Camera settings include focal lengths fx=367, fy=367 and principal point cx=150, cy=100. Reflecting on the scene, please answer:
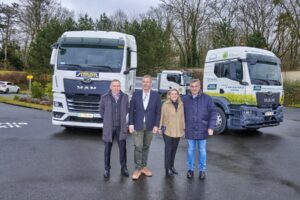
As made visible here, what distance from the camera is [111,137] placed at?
6.59 m

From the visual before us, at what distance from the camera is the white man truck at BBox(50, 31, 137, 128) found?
35.2 ft

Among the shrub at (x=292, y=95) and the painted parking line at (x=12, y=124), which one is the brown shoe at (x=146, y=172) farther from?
the shrub at (x=292, y=95)

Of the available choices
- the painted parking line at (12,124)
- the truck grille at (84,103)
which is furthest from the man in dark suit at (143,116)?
the painted parking line at (12,124)

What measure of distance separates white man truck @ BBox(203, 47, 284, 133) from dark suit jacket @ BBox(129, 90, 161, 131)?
18.9ft

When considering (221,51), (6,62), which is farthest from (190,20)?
(221,51)

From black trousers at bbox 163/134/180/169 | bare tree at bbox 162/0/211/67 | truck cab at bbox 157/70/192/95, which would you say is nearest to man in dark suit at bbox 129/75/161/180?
black trousers at bbox 163/134/180/169

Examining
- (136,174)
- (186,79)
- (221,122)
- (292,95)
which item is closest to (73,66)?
(221,122)

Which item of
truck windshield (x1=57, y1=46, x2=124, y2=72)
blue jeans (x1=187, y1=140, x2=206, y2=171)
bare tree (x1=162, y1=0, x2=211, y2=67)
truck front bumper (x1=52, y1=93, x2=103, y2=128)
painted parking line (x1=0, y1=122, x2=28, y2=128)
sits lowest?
painted parking line (x1=0, y1=122, x2=28, y2=128)

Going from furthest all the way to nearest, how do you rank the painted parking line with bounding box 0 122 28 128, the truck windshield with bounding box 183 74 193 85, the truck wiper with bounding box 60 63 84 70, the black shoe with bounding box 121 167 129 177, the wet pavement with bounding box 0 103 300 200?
the truck windshield with bounding box 183 74 193 85, the painted parking line with bounding box 0 122 28 128, the truck wiper with bounding box 60 63 84 70, the black shoe with bounding box 121 167 129 177, the wet pavement with bounding box 0 103 300 200

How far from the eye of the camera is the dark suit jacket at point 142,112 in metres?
6.55

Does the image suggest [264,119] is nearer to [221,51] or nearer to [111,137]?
[221,51]

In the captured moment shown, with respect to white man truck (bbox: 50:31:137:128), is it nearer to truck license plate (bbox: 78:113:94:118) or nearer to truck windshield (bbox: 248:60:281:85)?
truck license plate (bbox: 78:113:94:118)

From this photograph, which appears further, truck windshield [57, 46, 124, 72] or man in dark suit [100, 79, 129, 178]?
truck windshield [57, 46, 124, 72]

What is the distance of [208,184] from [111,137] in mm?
1884
